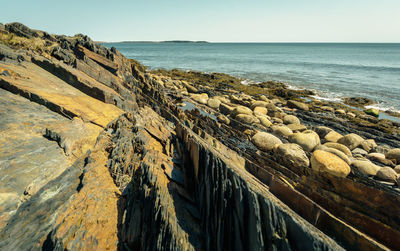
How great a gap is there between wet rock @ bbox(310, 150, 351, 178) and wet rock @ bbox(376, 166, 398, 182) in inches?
87.9

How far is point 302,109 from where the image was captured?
20.1 metres

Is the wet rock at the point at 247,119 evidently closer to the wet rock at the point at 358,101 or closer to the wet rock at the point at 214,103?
the wet rock at the point at 214,103

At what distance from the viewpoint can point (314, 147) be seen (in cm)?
1173

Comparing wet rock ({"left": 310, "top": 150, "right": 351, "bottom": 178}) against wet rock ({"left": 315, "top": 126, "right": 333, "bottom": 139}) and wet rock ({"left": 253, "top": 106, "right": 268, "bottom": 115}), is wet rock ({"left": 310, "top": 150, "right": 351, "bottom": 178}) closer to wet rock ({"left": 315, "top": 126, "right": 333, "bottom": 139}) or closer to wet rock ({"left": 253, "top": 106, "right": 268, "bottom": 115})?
wet rock ({"left": 315, "top": 126, "right": 333, "bottom": 139})

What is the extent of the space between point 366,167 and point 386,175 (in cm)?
83

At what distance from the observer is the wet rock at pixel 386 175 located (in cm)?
904

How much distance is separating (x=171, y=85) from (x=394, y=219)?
74.9 ft

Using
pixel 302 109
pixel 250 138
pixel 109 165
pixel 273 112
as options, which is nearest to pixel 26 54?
pixel 109 165

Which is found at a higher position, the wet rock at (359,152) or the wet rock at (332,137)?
the wet rock at (332,137)

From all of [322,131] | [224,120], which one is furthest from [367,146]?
[224,120]

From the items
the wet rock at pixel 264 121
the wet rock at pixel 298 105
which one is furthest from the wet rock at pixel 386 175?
the wet rock at pixel 298 105

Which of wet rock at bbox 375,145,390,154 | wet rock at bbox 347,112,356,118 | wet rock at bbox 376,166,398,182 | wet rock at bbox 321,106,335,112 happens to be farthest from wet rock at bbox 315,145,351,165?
wet rock at bbox 321,106,335,112

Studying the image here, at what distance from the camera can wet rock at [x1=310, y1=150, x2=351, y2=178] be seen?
27.9 feet

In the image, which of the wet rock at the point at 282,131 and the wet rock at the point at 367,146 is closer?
the wet rock at the point at 367,146
